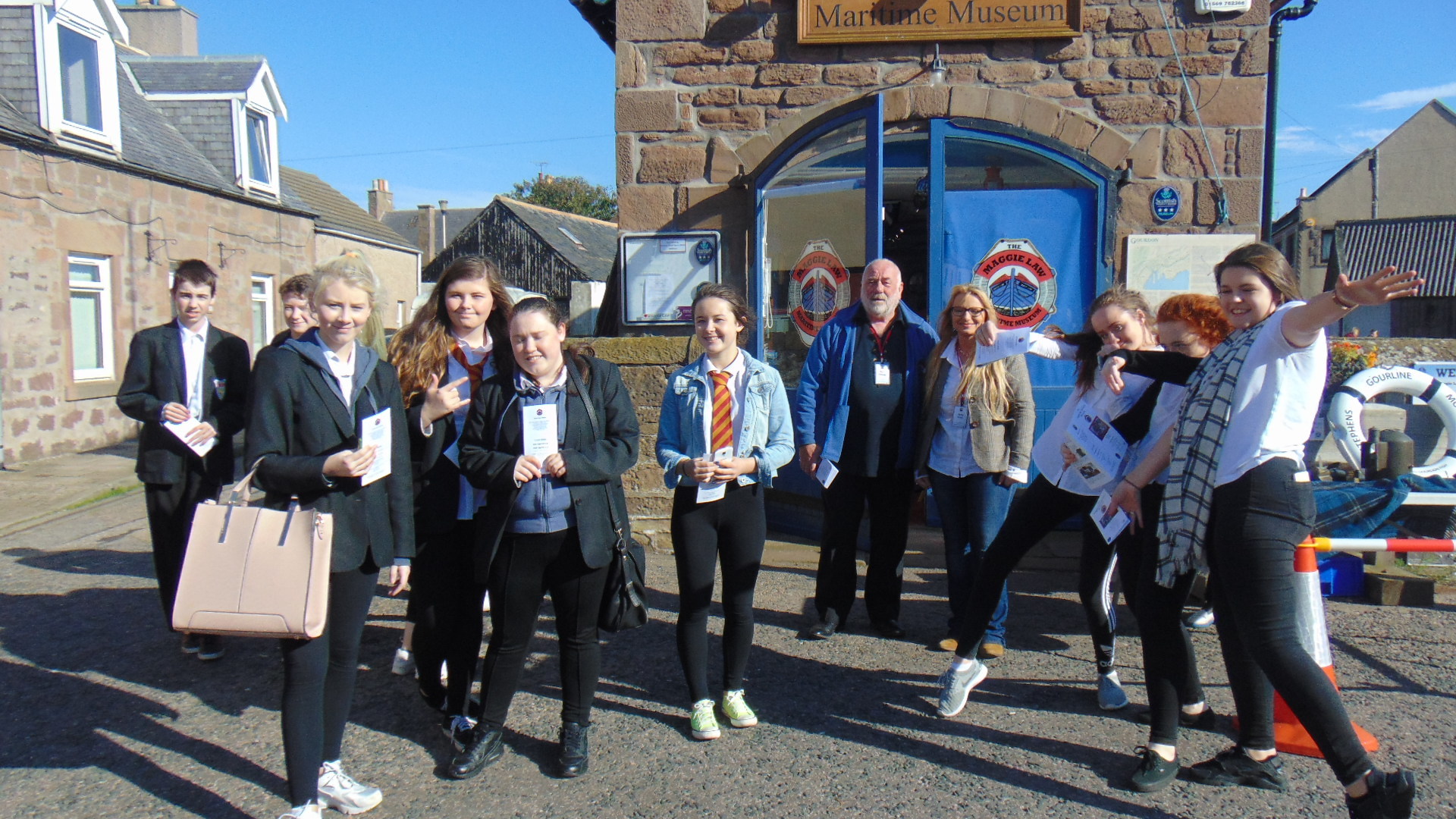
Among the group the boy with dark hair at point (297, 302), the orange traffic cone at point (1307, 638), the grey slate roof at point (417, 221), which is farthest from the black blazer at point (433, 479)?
the grey slate roof at point (417, 221)

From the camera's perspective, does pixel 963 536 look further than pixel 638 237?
No

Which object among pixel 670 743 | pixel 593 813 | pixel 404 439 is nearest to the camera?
pixel 593 813

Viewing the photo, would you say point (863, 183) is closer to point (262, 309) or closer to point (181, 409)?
point (181, 409)

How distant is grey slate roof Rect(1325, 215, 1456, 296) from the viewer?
35062 millimetres

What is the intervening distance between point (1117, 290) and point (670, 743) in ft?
7.99

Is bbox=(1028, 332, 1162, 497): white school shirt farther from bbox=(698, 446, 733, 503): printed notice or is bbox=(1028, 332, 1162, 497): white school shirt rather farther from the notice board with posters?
the notice board with posters

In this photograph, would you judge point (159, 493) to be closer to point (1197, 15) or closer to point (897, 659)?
point (897, 659)

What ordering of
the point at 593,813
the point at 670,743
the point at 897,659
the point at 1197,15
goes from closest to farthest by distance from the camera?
1. the point at 593,813
2. the point at 670,743
3. the point at 897,659
4. the point at 1197,15

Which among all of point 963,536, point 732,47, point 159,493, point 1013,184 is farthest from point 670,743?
point 732,47

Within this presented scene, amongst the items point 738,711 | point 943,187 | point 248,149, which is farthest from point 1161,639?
point 248,149

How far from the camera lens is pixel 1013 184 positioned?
6.78 m

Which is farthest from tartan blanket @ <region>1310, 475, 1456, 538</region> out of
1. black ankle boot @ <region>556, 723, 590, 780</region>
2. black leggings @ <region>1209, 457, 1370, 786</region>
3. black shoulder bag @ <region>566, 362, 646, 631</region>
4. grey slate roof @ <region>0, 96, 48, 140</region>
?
grey slate roof @ <region>0, 96, 48, 140</region>

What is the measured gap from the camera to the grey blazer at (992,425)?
4.45 m

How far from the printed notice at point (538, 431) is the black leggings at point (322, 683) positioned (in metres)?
0.62
